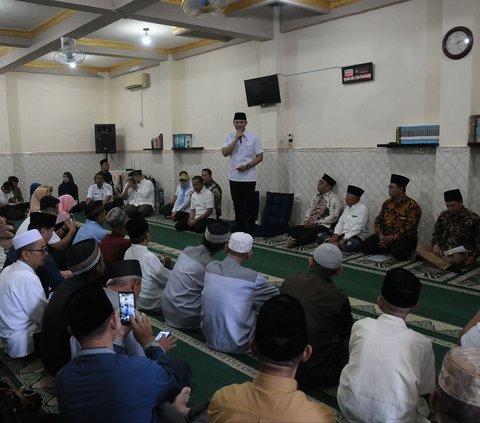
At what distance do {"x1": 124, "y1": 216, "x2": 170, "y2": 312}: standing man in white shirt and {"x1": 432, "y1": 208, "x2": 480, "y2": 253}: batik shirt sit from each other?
9.60ft

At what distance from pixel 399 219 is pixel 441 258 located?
656 millimetres

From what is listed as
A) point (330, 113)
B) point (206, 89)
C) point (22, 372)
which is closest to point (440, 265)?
point (330, 113)

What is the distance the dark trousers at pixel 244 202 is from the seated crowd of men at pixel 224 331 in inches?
93.7

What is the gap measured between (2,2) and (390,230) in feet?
18.2

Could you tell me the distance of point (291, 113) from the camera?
6.90 m

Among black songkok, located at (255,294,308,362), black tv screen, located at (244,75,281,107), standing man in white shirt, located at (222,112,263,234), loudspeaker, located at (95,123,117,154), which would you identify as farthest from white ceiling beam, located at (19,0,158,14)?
loudspeaker, located at (95,123,117,154)

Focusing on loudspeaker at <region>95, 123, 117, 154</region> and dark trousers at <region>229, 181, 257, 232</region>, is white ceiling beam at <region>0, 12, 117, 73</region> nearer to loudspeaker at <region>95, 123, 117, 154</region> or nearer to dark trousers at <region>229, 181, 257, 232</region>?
loudspeaker at <region>95, 123, 117, 154</region>

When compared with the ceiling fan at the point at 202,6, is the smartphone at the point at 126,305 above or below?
below

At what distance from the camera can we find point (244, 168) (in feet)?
20.9

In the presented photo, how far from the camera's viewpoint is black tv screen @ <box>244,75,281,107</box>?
675cm

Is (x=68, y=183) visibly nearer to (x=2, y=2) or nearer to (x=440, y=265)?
(x=2, y=2)

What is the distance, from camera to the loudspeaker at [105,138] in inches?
416

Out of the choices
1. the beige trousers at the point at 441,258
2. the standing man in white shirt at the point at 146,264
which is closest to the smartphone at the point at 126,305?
the standing man in white shirt at the point at 146,264

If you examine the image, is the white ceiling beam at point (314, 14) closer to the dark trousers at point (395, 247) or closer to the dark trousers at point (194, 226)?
the dark trousers at point (395, 247)
